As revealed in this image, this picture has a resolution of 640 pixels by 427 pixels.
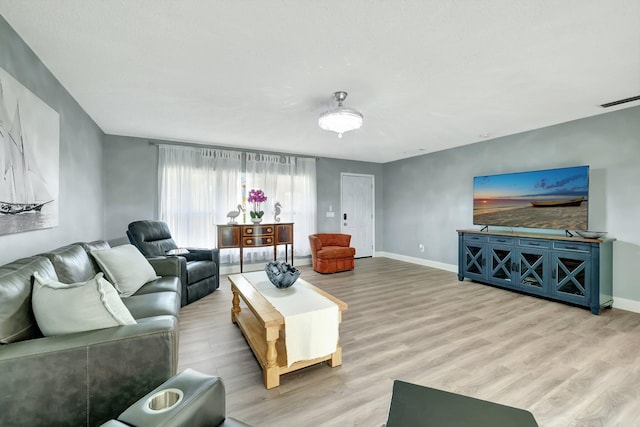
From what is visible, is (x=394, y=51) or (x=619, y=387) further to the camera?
(x=394, y=51)

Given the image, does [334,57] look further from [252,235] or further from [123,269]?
[252,235]

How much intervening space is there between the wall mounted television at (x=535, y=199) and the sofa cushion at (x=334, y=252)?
93.8 inches

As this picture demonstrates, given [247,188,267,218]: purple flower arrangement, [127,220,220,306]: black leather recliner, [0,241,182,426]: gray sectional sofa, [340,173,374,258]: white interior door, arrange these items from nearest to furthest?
[0,241,182,426]: gray sectional sofa < [127,220,220,306]: black leather recliner < [247,188,267,218]: purple flower arrangement < [340,173,374,258]: white interior door

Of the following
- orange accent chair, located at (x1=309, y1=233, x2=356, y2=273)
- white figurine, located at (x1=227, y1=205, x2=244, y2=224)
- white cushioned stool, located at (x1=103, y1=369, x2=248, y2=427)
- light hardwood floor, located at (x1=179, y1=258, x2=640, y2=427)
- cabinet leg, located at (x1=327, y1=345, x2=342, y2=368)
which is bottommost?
light hardwood floor, located at (x1=179, y1=258, x2=640, y2=427)

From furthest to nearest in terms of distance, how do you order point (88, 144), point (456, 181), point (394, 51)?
point (456, 181)
point (88, 144)
point (394, 51)

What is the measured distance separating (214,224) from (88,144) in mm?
2132

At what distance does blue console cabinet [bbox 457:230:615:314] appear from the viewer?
319 cm

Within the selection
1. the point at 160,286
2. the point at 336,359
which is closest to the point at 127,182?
the point at 160,286

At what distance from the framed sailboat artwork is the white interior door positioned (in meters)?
5.02

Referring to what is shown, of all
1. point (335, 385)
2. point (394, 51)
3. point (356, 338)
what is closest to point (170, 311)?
point (335, 385)

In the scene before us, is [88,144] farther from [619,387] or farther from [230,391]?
[619,387]

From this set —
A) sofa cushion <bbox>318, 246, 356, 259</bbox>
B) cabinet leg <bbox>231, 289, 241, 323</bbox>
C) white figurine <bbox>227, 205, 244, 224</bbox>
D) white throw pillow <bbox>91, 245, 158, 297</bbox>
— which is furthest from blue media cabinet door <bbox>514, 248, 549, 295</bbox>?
white throw pillow <bbox>91, 245, 158, 297</bbox>

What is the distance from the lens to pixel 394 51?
2.02m

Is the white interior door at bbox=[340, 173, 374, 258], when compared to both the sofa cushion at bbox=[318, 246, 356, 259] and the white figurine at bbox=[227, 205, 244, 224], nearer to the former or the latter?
the sofa cushion at bbox=[318, 246, 356, 259]
